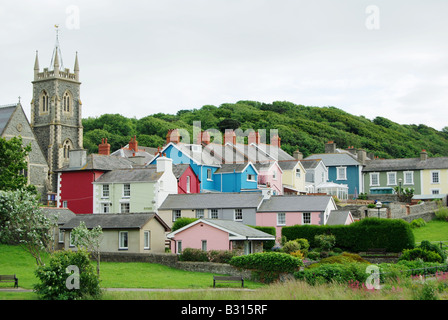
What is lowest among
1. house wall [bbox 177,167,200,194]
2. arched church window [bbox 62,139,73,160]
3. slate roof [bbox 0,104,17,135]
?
house wall [bbox 177,167,200,194]

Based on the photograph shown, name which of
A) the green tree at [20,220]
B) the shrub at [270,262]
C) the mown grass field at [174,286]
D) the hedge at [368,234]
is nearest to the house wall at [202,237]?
the mown grass field at [174,286]

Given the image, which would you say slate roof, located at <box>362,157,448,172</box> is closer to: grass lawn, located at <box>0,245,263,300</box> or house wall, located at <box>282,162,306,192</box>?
house wall, located at <box>282,162,306,192</box>

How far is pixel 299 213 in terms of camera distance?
165ft

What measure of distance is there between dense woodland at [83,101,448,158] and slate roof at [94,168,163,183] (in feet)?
180

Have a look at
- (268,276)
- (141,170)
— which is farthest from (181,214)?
(268,276)

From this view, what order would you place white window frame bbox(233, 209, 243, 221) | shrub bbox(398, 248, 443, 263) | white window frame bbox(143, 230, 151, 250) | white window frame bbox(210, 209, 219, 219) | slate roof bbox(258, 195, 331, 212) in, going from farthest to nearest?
white window frame bbox(210, 209, 219, 219)
white window frame bbox(233, 209, 243, 221)
slate roof bbox(258, 195, 331, 212)
white window frame bbox(143, 230, 151, 250)
shrub bbox(398, 248, 443, 263)

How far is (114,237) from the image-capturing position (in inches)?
1725

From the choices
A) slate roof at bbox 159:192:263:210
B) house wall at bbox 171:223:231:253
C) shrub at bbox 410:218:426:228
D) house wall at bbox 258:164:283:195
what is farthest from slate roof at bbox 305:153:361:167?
house wall at bbox 171:223:231:253

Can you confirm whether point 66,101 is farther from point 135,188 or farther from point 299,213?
point 299,213

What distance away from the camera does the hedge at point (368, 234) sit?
44.6 metres

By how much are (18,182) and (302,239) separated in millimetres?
22011

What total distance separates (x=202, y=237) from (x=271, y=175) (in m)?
26.5

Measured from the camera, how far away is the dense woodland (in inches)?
4663

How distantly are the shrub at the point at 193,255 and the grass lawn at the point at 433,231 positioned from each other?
1864 cm
